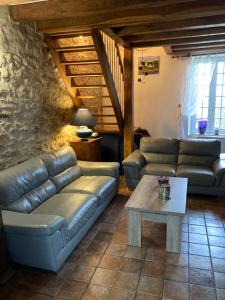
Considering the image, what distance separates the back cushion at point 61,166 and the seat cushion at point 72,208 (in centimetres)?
32

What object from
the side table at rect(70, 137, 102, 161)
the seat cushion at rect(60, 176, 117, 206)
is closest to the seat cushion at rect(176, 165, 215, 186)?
the seat cushion at rect(60, 176, 117, 206)

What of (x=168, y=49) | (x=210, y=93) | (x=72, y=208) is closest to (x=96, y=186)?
(x=72, y=208)

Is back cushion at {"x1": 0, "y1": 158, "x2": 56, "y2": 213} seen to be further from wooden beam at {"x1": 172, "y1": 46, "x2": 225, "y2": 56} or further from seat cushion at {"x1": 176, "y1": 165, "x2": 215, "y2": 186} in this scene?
wooden beam at {"x1": 172, "y1": 46, "x2": 225, "y2": 56}

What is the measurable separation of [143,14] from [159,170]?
2163 mm

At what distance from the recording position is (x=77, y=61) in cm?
393

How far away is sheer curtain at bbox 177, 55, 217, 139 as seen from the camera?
5.36m

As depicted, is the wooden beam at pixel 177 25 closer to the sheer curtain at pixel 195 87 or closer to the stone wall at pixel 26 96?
the stone wall at pixel 26 96

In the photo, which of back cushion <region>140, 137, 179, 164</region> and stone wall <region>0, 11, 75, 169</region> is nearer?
stone wall <region>0, 11, 75, 169</region>

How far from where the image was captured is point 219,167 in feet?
11.8

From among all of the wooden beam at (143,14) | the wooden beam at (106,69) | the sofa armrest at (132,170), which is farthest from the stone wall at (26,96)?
the sofa armrest at (132,170)

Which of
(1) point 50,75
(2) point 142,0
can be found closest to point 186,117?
(1) point 50,75

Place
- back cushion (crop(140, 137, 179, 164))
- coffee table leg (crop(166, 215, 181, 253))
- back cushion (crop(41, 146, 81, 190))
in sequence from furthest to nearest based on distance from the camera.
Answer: back cushion (crop(140, 137, 179, 164)), back cushion (crop(41, 146, 81, 190)), coffee table leg (crop(166, 215, 181, 253))

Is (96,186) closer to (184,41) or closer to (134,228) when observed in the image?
(134,228)

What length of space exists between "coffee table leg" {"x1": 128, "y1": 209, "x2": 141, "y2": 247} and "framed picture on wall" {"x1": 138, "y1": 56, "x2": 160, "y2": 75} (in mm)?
4012
